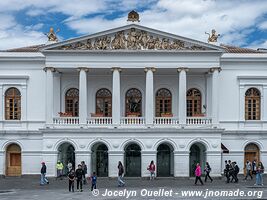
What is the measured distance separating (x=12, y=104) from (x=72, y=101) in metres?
4.69

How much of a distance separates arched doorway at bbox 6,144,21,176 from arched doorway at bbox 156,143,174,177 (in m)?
10.9

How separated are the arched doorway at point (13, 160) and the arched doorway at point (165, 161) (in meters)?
10.9

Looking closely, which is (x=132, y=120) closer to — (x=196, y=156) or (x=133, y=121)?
(x=133, y=121)

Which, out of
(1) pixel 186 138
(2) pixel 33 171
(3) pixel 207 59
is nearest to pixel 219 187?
(1) pixel 186 138

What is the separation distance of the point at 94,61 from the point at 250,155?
1444cm

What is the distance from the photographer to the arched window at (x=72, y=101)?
46.4 m

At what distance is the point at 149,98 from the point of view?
1709 inches

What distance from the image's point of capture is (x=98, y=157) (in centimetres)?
4516

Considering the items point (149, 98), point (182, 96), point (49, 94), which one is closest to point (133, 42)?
point (149, 98)

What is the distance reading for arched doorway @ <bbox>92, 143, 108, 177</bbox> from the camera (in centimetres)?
4481

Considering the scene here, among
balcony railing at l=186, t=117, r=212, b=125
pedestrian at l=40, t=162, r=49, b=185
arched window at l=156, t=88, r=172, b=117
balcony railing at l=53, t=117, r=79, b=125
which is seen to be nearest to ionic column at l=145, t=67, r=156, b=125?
balcony railing at l=186, t=117, r=212, b=125

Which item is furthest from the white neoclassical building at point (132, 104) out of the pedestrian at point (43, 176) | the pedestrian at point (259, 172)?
the pedestrian at point (259, 172)

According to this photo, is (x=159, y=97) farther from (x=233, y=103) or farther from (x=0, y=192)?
(x=0, y=192)

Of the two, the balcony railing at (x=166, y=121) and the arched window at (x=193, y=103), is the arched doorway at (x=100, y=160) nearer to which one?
the balcony railing at (x=166, y=121)
